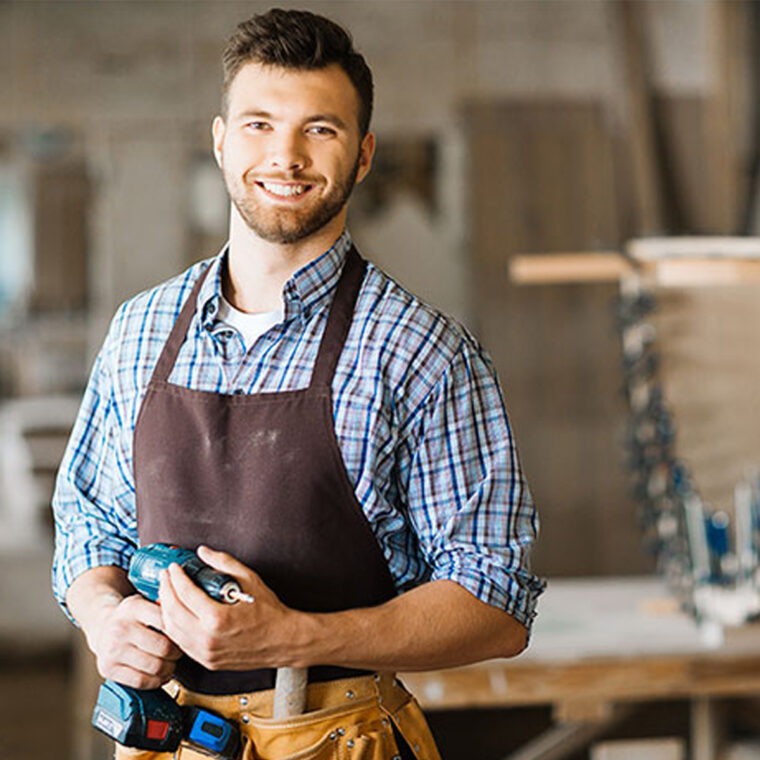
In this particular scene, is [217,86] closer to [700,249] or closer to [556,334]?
[556,334]

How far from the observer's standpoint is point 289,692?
59.9 inches

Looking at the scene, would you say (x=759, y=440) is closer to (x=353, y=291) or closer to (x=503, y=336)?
(x=503, y=336)

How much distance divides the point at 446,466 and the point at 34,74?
5208 millimetres

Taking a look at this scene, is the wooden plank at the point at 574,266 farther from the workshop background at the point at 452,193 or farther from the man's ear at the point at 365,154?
the man's ear at the point at 365,154

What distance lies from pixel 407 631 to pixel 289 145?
2.10 ft

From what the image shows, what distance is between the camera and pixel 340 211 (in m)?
1.60

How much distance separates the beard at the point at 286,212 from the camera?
5.11 ft

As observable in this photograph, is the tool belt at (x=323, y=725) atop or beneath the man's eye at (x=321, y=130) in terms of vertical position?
beneath

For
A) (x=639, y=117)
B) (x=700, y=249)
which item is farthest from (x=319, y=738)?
(x=639, y=117)

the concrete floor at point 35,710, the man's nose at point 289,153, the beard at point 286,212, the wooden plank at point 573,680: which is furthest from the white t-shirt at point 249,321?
the concrete floor at point 35,710

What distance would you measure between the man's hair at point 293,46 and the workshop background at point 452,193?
310 centimetres

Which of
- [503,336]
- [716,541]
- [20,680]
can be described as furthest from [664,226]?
[20,680]

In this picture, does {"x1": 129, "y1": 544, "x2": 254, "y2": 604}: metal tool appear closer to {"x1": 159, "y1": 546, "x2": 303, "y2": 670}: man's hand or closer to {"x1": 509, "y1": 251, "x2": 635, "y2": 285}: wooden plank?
{"x1": 159, "y1": 546, "x2": 303, "y2": 670}: man's hand

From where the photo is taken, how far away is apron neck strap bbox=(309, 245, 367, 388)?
5.11ft
